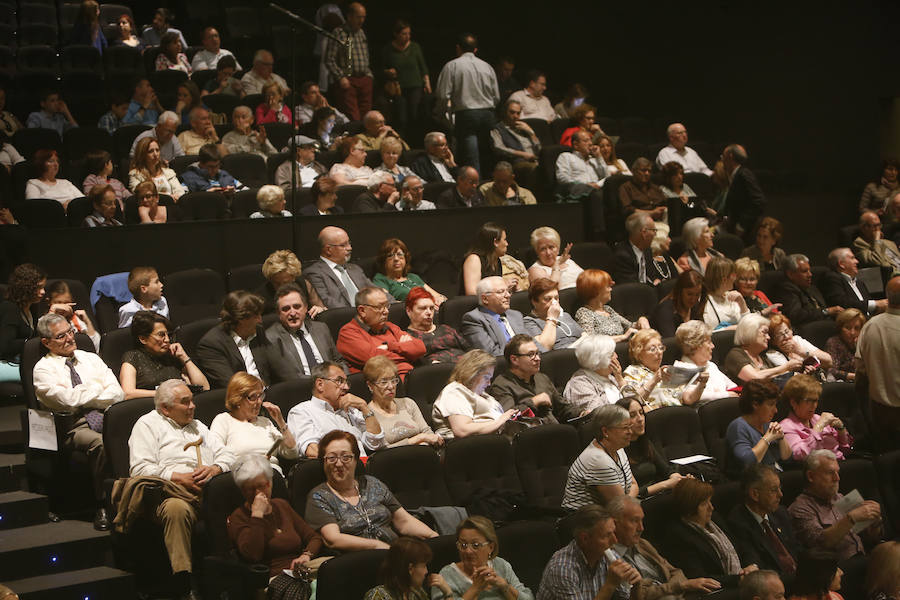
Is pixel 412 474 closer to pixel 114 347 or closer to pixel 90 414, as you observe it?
pixel 90 414

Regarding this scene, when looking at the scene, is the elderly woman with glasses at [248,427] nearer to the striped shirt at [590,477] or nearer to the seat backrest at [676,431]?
the striped shirt at [590,477]

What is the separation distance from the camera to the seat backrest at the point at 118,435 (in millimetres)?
4559

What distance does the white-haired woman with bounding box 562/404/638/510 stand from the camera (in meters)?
4.64

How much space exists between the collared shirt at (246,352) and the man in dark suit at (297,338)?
0.10 m

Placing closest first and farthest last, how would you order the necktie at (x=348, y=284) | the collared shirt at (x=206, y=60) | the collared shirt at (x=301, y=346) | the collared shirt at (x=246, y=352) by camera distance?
1. the collared shirt at (x=246, y=352)
2. the collared shirt at (x=301, y=346)
3. the necktie at (x=348, y=284)
4. the collared shirt at (x=206, y=60)

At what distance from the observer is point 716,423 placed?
5.41m

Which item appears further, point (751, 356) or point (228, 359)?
point (751, 356)

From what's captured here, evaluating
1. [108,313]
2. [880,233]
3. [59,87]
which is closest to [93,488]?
[108,313]

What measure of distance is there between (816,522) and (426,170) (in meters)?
4.03

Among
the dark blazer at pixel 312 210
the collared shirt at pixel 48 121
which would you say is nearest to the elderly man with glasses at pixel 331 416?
the dark blazer at pixel 312 210

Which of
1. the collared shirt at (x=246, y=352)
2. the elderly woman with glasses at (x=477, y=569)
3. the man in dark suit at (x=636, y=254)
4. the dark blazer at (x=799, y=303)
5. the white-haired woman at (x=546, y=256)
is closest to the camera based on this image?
the elderly woman with glasses at (x=477, y=569)

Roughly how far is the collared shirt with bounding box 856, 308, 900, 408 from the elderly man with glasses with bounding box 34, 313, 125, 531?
11.5 ft

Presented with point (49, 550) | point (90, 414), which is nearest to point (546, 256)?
point (90, 414)

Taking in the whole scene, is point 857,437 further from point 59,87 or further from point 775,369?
point 59,87
